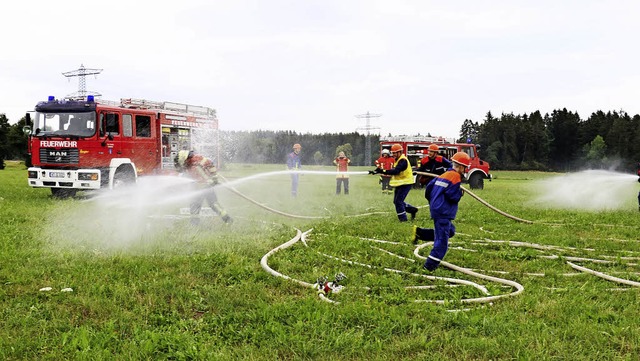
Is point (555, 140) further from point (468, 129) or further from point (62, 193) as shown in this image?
point (62, 193)

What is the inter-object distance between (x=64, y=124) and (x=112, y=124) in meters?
1.26

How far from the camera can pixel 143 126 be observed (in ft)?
50.2

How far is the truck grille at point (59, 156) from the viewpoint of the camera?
1379 cm

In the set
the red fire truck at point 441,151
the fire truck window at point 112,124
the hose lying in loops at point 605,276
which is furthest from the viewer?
the red fire truck at point 441,151

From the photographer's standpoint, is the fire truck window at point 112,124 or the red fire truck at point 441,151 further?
the red fire truck at point 441,151

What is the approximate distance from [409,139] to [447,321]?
1948 cm

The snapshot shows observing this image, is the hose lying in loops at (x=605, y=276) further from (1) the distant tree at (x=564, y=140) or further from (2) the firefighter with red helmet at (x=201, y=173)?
(1) the distant tree at (x=564, y=140)

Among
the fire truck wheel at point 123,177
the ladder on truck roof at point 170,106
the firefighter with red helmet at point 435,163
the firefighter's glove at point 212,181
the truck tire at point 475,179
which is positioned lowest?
the truck tire at point 475,179

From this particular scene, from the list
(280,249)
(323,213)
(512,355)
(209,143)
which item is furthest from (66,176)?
(512,355)

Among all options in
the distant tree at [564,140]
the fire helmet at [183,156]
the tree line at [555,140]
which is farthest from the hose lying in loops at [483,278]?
the distant tree at [564,140]

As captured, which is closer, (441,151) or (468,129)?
(441,151)

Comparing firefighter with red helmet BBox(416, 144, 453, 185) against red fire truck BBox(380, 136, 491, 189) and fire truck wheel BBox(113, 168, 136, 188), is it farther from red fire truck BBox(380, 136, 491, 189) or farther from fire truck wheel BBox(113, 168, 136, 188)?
red fire truck BBox(380, 136, 491, 189)

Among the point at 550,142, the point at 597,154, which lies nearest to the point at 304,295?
the point at 597,154

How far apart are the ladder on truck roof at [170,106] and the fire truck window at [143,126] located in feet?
1.31
